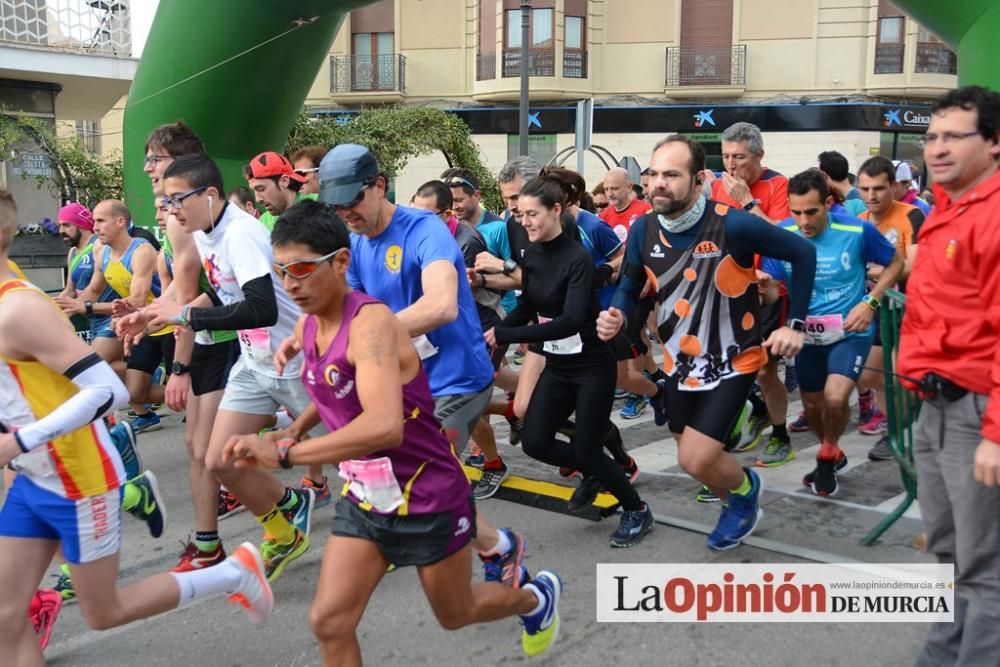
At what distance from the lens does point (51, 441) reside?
285 centimetres

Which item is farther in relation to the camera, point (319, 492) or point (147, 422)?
point (147, 422)

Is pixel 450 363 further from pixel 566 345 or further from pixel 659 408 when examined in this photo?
pixel 659 408

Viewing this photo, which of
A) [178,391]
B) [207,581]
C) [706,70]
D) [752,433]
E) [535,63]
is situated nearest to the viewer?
[207,581]

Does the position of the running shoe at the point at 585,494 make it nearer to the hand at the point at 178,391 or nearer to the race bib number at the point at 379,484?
the hand at the point at 178,391

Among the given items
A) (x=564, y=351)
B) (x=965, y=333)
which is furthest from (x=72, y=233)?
(x=965, y=333)

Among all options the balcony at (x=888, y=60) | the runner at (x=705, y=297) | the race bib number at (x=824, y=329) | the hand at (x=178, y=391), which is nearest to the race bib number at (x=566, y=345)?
the runner at (x=705, y=297)

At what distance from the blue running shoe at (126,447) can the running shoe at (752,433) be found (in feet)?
13.1

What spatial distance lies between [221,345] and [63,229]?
18.8 ft

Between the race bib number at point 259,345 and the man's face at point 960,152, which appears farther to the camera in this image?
the race bib number at point 259,345

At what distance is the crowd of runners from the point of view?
2.71 metres

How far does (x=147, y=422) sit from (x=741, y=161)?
5.11 meters

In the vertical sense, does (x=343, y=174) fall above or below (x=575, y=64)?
below

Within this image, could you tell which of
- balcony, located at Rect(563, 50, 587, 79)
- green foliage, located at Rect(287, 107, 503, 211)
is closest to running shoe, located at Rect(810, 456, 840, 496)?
green foliage, located at Rect(287, 107, 503, 211)

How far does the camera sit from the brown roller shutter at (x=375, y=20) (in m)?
30.7
